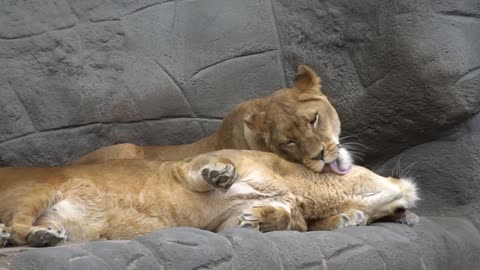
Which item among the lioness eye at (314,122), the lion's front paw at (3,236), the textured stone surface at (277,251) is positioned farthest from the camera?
the lioness eye at (314,122)

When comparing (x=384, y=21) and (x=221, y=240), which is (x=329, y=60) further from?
(x=221, y=240)

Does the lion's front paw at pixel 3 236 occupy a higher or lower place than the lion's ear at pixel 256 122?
higher

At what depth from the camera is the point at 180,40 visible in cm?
611

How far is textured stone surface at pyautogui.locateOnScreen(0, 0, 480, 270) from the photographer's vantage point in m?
5.61

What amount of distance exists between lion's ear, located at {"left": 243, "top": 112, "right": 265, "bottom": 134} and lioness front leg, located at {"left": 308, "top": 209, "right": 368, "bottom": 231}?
2.36 ft

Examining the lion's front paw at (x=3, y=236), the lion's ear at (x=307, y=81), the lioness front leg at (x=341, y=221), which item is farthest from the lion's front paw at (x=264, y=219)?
the lion's ear at (x=307, y=81)

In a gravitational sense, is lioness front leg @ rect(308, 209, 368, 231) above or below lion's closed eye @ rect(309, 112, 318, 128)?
below

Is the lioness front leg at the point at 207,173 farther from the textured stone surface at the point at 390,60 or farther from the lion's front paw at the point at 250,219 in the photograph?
the textured stone surface at the point at 390,60

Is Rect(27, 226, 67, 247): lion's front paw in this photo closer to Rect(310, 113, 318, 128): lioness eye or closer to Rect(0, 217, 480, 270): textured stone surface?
Rect(0, 217, 480, 270): textured stone surface

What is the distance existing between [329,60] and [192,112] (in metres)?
0.97

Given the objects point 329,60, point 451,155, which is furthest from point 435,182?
point 329,60

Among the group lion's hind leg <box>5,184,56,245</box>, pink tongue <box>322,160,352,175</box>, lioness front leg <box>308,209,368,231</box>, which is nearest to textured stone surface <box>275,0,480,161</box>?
pink tongue <box>322,160,352,175</box>

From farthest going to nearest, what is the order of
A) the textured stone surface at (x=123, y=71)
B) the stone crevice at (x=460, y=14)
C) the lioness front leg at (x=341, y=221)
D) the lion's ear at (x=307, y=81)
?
the textured stone surface at (x=123, y=71) → the stone crevice at (x=460, y=14) → the lion's ear at (x=307, y=81) → the lioness front leg at (x=341, y=221)

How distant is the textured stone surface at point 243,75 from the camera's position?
5605mm
